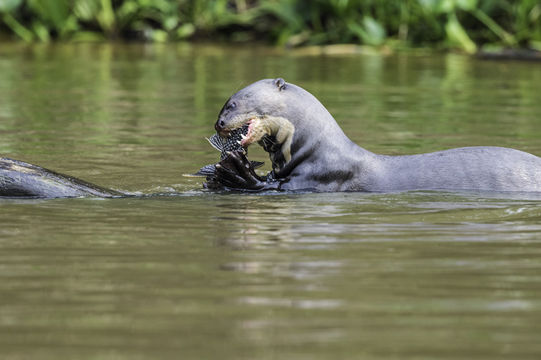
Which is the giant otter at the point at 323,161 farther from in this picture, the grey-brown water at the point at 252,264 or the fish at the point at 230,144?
the grey-brown water at the point at 252,264

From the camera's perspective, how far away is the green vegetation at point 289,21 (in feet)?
59.4

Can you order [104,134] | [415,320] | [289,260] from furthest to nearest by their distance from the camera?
[104,134] < [289,260] < [415,320]

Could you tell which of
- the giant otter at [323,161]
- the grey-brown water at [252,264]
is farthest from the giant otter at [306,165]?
the grey-brown water at [252,264]

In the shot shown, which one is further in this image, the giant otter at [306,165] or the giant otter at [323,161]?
the giant otter at [323,161]

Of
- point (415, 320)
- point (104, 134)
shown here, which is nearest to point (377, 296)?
point (415, 320)

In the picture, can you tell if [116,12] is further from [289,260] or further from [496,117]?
[289,260]

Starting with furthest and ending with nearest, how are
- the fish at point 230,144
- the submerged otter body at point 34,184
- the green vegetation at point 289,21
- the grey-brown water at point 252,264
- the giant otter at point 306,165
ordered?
1. the green vegetation at point 289,21
2. the fish at point 230,144
3. the giant otter at point 306,165
4. the submerged otter body at point 34,184
5. the grey-brown water at point 252,264

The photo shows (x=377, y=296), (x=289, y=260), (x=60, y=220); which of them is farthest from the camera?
(x=60, y=220)

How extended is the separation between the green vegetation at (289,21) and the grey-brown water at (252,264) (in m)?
9.28

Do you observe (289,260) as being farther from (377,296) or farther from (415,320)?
(415,320)

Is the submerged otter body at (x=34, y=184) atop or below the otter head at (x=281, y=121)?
below

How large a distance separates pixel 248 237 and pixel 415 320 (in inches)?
59.2

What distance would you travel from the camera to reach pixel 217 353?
282 centimetres

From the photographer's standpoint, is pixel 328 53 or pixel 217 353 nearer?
pixel 217 353
